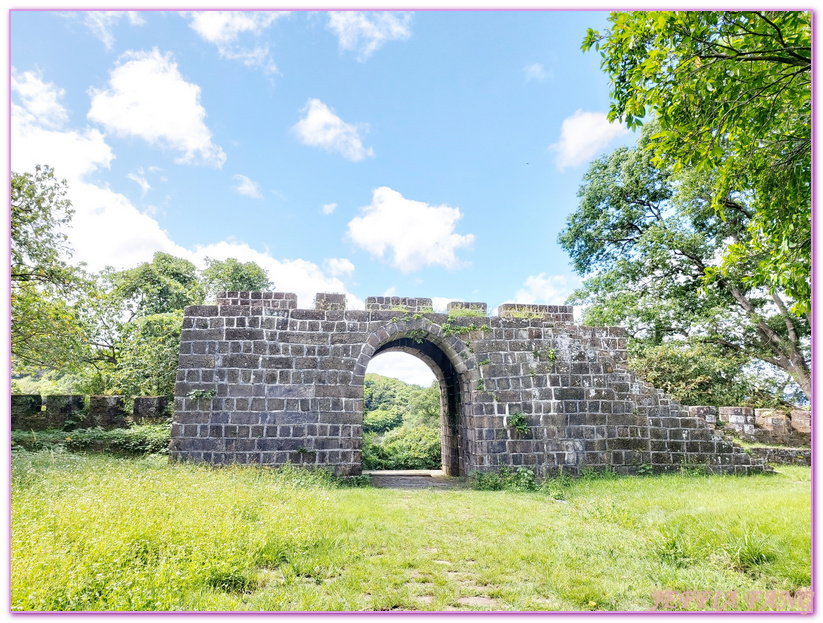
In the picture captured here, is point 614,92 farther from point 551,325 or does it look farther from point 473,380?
point 473,380

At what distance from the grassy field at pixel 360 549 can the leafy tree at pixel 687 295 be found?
918cm

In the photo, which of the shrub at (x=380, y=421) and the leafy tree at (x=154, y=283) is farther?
the shrub at (x=380, y=421)

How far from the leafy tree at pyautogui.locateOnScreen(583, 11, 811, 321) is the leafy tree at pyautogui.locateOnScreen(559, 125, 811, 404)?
8774mm

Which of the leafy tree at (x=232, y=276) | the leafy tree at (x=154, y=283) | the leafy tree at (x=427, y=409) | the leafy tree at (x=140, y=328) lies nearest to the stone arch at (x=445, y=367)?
the leafy tree at (x=140, y=328)

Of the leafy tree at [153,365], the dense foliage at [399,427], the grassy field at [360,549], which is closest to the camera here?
the grassy field at [360,549]

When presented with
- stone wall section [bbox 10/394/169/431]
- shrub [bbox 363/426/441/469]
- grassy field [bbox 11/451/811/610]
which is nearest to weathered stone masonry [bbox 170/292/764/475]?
stone wall section [bbox 10/394/169/431]

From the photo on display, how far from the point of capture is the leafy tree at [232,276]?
2148 cm

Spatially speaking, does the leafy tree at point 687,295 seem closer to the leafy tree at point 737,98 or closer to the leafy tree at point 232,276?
the leafy tree at point 737,98

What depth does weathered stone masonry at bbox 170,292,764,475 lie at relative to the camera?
29.7ft

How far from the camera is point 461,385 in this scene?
1044 cm

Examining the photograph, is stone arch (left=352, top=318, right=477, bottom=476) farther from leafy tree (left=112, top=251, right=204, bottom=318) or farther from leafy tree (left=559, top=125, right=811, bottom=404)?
leafy tree (left=112, top=251, right=204, bottom=318)

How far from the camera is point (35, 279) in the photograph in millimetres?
9617

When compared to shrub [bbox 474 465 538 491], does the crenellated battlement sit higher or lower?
higher

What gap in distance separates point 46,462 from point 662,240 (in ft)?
56.3
